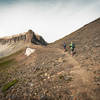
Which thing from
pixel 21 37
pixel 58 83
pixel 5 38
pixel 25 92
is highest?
pixel 5 38

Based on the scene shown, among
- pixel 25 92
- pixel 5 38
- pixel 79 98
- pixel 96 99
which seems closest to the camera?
pixel 96 99

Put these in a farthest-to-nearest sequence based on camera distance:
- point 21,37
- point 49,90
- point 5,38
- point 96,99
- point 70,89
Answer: point 5,38 → point 21,37 → point 49,90 → point 70,89 → point 96,99

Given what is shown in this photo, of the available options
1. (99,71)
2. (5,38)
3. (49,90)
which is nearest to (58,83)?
(49,90)

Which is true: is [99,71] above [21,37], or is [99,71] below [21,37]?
below

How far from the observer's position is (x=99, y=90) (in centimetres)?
774

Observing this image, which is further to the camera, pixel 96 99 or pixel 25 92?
pixel 25 92

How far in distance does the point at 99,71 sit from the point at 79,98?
5199 mm

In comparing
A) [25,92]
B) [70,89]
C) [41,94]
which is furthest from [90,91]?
[25,92]

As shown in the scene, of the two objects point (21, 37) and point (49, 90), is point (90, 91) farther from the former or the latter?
point (21, 37)

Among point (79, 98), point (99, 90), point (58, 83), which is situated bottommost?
point (99, 90)

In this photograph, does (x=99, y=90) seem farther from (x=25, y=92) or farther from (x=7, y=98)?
(x=7, y=98)

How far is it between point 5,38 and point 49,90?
165 m

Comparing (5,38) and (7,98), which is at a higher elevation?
(5,38)

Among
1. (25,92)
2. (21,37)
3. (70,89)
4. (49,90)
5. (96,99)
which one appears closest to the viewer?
(96,99)
